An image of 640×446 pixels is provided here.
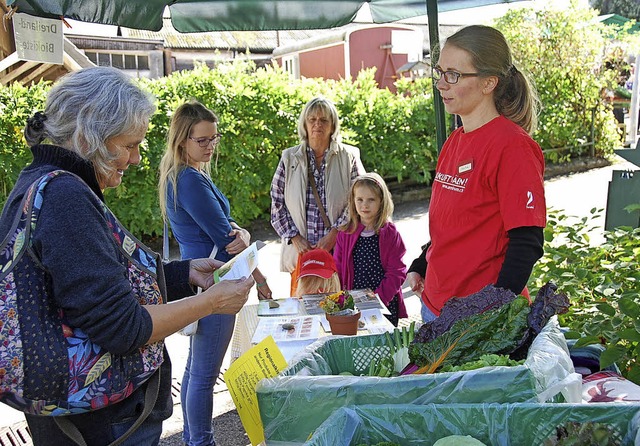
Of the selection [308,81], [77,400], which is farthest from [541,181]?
[308,81]

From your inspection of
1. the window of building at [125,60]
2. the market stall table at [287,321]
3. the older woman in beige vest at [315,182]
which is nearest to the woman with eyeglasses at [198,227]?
the market stall table at [287,321]

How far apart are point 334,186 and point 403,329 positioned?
2.45 meters

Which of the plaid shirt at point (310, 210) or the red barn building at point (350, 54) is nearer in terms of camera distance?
the plaid shirt at point (310, 210)

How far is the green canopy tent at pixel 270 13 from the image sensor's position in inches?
151

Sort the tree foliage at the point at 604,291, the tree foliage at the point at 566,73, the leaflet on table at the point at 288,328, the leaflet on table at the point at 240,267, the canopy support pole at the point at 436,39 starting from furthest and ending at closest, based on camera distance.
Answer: the tree foliage at the point at 566,73 → the canopy support pole at the point at 436,39 → the leaflet on table at the point at 288,328 → the tree foliage at the point at 604,291 → the leaflet on table at the point at 240,267

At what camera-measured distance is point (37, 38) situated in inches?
129

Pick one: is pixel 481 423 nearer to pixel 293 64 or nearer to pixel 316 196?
pixel 316 196

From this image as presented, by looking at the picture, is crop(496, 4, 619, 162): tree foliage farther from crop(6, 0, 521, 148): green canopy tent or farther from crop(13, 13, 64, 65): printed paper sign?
crop(13, 13, 64, 65): printed paper sign

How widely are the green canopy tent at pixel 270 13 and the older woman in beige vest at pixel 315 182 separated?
74 cm

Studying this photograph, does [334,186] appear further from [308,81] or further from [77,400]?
[308,81]

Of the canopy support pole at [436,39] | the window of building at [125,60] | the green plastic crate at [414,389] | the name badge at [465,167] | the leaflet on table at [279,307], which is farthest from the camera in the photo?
the window of building at [125,60]

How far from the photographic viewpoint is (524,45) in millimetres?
13312

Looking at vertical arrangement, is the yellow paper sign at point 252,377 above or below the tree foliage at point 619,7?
below

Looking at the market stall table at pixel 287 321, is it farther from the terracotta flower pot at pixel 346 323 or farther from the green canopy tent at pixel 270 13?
the green canopy tent at pixel 270 13
